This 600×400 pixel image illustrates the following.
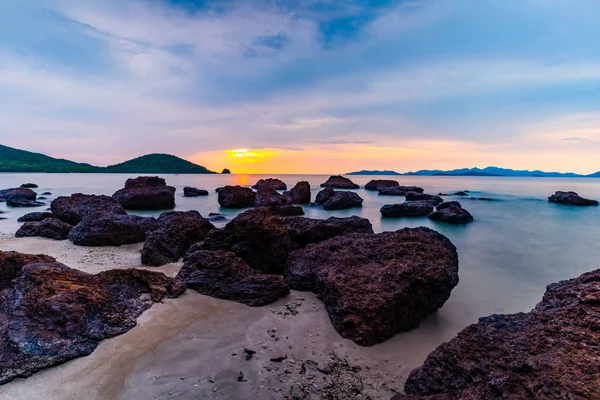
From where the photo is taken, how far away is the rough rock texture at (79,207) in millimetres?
14578

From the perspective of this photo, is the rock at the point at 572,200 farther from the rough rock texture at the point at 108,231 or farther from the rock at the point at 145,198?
the rough rock texture at the point at 108,231

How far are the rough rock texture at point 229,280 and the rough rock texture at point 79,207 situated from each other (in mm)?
Result: 9523

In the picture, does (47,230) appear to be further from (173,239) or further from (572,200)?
(572,200)

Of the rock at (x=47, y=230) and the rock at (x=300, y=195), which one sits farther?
the rock at (x=300, y=195)

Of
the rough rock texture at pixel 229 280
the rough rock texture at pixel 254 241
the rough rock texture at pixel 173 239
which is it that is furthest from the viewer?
the rough rock texture at pixel 173 239

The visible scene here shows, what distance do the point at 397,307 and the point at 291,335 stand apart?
179 cm

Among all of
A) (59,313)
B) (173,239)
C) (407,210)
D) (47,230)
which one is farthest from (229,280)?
(407,210)

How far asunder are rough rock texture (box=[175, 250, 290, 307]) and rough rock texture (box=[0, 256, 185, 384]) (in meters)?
0.89

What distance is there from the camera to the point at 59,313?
14.2 feet

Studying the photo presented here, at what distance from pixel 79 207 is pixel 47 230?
401 centimetres

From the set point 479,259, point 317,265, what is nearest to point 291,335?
point 317,265

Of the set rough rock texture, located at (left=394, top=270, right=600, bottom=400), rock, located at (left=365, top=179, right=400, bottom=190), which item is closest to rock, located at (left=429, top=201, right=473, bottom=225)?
rough rock texture, located at (left=394, top=270, right=600, bottom=400)

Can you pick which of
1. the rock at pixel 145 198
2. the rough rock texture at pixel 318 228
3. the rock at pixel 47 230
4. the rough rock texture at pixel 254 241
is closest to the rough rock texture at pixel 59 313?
the rough rock texture at pixel 254 241

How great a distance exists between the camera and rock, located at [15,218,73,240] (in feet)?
36.9
